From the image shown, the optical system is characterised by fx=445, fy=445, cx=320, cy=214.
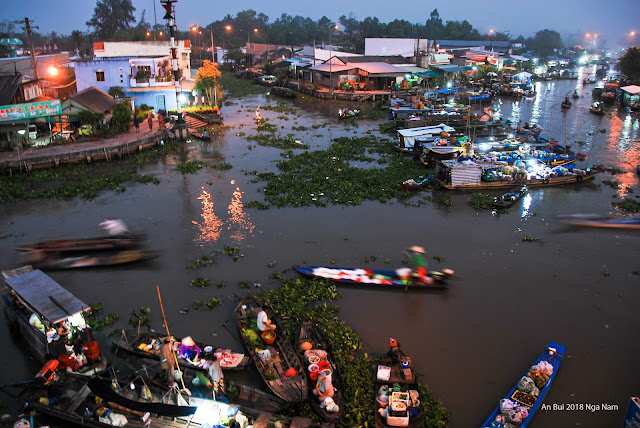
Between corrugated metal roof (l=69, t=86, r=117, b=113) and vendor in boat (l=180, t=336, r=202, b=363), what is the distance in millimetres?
22318

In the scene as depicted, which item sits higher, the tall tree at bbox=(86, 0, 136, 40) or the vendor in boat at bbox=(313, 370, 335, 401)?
the tall tree at bbox=(86, 0, 136, 40)

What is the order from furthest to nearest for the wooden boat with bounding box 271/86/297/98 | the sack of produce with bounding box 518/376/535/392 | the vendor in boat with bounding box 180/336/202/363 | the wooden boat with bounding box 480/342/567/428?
1. the wooden boat with bounding box 271/86/297/98
2. the vendor in boat with bounding box 180/336/202/363
3. the sack of produce with bounding box 518/376/535/392
4. the wooden boat with bounding box 480/342/567/428

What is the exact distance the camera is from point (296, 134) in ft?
105

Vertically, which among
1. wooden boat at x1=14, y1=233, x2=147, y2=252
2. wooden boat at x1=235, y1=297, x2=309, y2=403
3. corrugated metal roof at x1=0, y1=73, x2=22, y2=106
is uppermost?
corrugated metal roof at x1=0, y1=73, x2=22, y2=106

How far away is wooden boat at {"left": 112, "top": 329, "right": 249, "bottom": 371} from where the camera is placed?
9.77 meters

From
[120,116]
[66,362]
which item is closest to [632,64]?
[120,116]

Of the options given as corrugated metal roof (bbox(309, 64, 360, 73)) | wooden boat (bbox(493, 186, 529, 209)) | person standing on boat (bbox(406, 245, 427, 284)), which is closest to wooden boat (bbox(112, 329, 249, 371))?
person standing on boat (bbox(406, 245, 427, 284))

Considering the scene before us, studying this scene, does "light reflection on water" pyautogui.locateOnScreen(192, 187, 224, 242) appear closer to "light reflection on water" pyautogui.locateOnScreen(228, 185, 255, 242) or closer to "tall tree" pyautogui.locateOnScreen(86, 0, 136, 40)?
"light reflection on water" pyautogui.locateOnScreen(228, 185, 255, 242)

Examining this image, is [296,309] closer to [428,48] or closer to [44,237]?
[44,237]

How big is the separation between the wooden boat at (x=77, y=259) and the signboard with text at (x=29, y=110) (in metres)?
12.7

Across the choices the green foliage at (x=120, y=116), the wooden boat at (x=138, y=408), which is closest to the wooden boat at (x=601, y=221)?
the wooden boat at (x=138, y=408)

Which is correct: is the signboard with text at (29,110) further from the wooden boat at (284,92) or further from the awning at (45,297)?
the wooden boat at (284,92)

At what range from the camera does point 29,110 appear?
24000 mm

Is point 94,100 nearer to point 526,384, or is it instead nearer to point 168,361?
point 168,361
